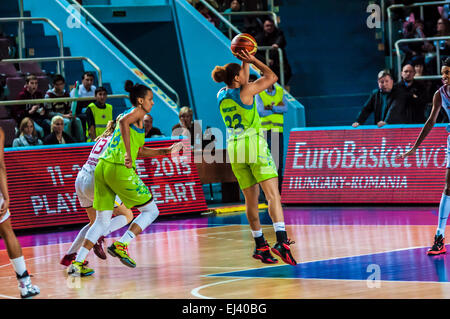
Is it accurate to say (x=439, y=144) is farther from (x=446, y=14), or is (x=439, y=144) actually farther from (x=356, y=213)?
(x=446, y=14)

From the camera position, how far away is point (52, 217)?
13625 millimetres

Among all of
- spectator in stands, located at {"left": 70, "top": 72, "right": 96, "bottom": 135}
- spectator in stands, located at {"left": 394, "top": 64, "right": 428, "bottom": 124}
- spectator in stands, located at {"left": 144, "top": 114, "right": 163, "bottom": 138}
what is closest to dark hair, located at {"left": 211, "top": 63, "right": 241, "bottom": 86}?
spectator in stands, located at {"left": 144, "top": 114, "right": 163, "bottom": 138}

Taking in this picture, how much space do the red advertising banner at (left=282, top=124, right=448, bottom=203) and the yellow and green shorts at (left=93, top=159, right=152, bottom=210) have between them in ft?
20.2

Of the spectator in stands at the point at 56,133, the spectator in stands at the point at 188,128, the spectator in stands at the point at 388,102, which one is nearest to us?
the spectator in stands at the point at 56,133

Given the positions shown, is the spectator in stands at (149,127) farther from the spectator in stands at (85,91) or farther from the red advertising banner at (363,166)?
the red advertising banner at (363,166)

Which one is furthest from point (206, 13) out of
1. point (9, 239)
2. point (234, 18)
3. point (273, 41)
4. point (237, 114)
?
point (9, 239)

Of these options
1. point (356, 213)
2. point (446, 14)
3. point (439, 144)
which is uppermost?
point (446, 14)

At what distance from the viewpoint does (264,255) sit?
9477 mm

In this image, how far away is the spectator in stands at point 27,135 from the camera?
1427 centimetres

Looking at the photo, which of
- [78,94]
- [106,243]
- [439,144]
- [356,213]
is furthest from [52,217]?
[439,144]

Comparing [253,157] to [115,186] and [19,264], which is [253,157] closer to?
[115,186]

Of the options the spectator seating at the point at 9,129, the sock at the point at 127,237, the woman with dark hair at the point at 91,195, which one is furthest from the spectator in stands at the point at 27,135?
the sock at the point at 127,237

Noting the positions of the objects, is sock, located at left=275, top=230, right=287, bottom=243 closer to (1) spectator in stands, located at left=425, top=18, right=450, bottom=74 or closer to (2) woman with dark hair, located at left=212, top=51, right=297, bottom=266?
(2) woman with dark hair, located at left=212, top=51, right=297, bottom=266
